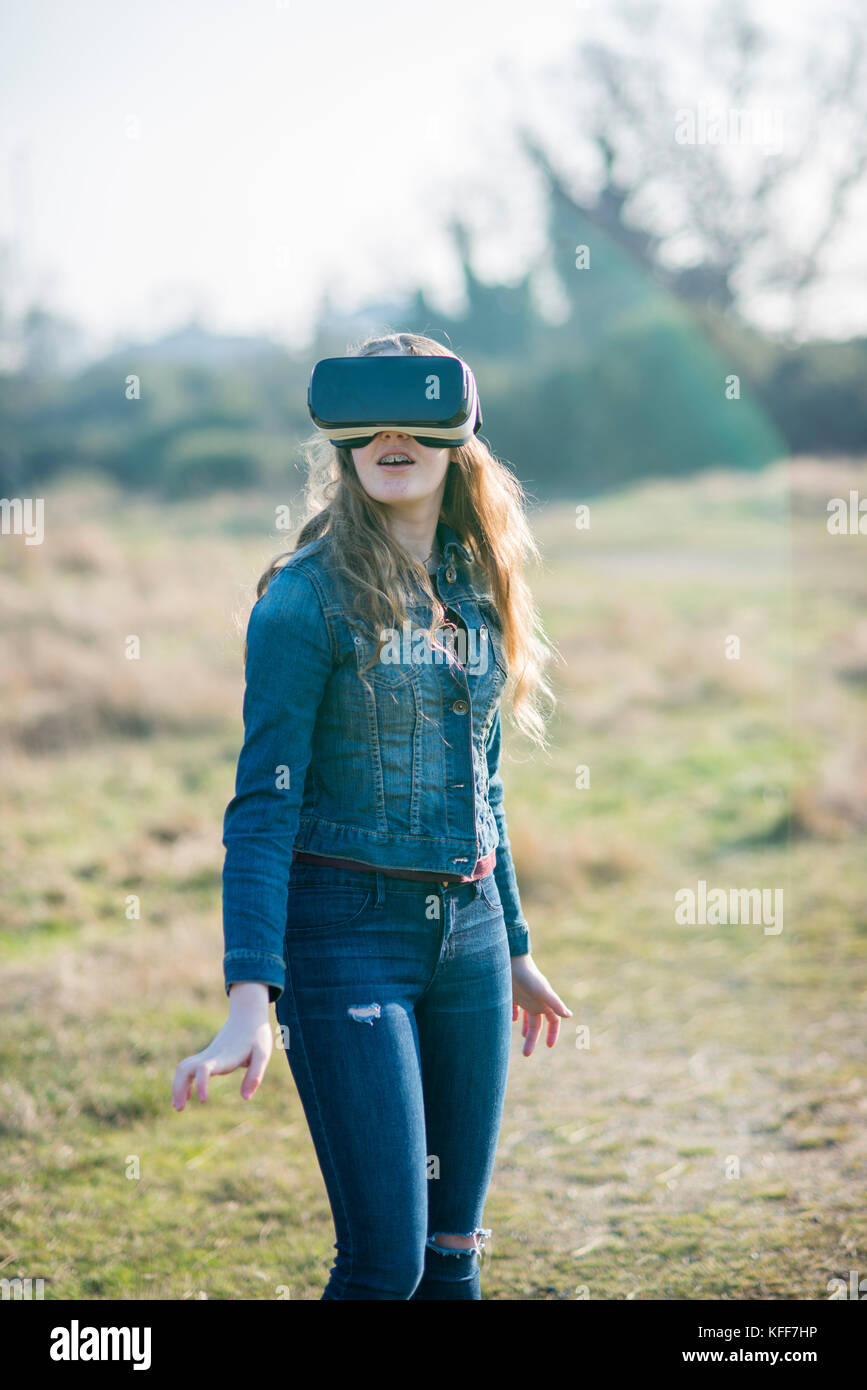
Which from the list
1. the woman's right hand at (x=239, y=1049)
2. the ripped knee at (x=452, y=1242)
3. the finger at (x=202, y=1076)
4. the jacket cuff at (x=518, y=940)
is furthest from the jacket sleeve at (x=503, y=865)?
the finger at (x=202, y=1076)

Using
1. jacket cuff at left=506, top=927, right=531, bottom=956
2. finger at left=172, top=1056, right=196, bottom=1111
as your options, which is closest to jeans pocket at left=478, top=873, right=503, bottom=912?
jacket cuff at left=506, top=927, right=531, bottom=956

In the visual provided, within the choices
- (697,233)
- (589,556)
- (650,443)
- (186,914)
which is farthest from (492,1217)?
(697,233)

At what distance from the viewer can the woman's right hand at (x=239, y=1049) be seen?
5.32 feet

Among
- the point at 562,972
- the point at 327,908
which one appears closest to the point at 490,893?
the point at 327,908

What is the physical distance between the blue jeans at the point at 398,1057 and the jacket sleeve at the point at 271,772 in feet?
0.31

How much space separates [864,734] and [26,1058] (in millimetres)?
6667

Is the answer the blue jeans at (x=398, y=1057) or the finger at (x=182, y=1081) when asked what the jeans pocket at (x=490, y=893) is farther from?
the finger at (x=182, y=1081)

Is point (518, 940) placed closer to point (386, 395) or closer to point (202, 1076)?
point (202, 1076)

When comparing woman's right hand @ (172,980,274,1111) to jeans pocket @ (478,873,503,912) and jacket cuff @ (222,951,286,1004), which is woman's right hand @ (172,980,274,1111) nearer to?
jacket cuff @ (222,951,286,1004)

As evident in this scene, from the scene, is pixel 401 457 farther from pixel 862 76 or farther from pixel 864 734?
pixel 862 76

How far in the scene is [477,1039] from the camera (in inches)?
77.7

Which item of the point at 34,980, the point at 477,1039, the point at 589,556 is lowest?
the point at 34,980

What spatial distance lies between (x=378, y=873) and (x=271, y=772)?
233 millimetres

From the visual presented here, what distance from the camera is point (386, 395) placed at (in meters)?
1.99
